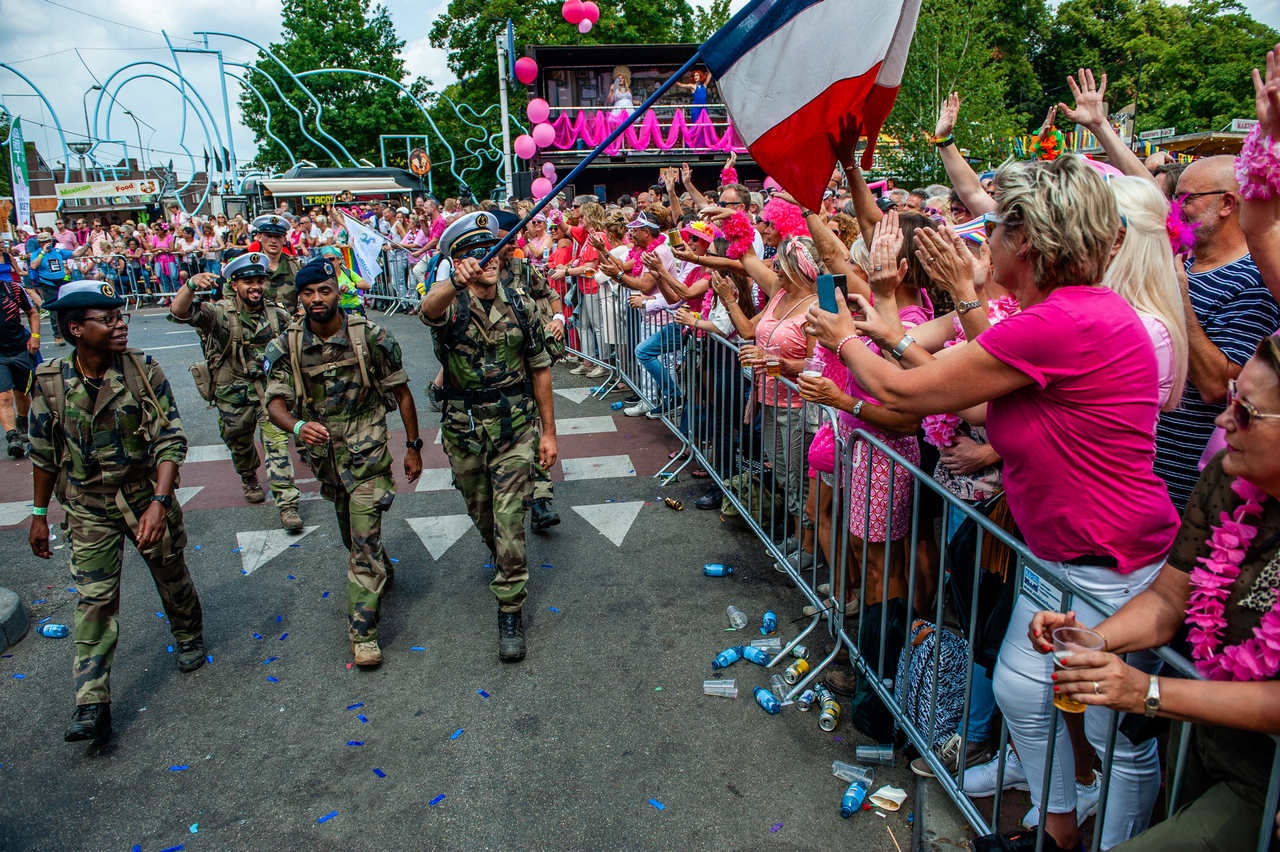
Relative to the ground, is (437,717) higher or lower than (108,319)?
lower

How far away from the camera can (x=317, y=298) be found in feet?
14.7

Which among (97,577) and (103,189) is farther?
(103,189)

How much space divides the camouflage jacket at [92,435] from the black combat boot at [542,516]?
2.62 meters

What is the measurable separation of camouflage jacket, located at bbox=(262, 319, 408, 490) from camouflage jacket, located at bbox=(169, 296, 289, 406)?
79.3 inches

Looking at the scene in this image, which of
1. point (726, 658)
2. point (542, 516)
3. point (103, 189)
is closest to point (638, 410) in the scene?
point (542, 516)

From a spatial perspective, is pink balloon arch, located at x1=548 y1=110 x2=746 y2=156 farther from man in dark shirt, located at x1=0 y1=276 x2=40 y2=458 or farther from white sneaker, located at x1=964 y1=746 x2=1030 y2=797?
white sneaker, located at x1=964 y1=746 x2=1030 y2=797

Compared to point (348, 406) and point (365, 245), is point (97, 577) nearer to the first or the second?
point (348, 406)

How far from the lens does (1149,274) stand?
2.48 metres

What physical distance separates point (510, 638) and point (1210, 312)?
347 cm

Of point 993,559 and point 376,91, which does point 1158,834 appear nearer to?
point 993,559

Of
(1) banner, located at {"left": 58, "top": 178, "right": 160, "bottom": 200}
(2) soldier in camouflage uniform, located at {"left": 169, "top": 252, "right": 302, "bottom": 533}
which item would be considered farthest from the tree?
(2) soldier in camouflage uniform, located at {"left": 169, "top": 252, "right": 302, "bottom": 533}

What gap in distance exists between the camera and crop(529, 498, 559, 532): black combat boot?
20.0 ft

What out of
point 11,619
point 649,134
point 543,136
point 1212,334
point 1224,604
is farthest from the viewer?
point 649,134

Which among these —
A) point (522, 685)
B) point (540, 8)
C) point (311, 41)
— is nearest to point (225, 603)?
point (522, 685)
